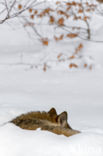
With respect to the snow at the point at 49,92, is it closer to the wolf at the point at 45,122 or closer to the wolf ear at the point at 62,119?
the wolf at the point at 45,122

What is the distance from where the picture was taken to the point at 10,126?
130 inches

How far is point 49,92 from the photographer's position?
8.85m

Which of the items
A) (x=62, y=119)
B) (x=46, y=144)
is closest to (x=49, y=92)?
(x=62, y=119)

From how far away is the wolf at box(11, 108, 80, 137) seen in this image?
12.2 feet

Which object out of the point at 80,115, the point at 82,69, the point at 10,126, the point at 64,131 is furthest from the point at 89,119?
the point at 82,69

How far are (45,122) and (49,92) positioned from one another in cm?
486

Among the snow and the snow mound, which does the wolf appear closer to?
the snow

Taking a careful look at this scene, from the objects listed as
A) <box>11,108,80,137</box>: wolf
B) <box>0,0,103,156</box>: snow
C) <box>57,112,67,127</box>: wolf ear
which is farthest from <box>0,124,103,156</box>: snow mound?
<box>57,112,67,127</box>: wolf ear

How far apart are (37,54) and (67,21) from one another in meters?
2.44

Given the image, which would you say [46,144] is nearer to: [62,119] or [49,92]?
[62,119]

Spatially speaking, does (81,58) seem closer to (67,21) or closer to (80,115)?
(67,21)

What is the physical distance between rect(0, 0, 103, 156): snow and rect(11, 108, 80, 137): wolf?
0.23 metres

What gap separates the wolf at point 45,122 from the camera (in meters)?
3.71

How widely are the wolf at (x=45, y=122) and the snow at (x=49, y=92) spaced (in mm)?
228
